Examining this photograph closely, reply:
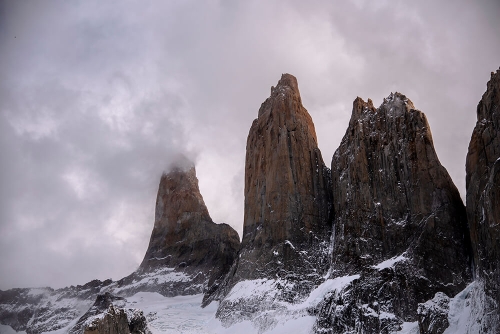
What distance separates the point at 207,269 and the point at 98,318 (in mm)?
40443

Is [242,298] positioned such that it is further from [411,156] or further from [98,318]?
[411,156]

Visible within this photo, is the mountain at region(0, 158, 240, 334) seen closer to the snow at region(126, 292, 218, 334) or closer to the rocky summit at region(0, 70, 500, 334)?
the rocky summit at region(0, 70, 500, 334)

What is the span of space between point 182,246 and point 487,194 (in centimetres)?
6997

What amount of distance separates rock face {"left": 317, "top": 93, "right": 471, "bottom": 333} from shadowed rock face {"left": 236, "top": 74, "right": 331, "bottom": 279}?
17.0ft

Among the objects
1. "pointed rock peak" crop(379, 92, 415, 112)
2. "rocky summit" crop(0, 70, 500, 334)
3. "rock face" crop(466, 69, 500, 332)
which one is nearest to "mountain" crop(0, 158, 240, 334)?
"rocky summit" crop(0, 70, 500, 334)

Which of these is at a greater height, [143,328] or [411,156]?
[411,156]

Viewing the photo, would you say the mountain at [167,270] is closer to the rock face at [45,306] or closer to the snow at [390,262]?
the rock face at [45,306]

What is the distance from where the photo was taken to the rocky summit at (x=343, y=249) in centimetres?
4588

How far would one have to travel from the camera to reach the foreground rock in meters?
66.9

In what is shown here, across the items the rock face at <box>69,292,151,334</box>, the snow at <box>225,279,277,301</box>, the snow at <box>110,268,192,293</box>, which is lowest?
the rock face at <box>69,292,151,334</box>

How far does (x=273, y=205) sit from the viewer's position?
7406 centimetres

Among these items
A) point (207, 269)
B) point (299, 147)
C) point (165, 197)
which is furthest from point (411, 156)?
point (165, 197)

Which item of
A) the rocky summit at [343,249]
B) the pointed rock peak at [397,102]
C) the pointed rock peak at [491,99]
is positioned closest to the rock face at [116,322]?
the rocky summit at [343,249]

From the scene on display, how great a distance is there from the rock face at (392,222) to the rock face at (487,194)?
494 centimetres
